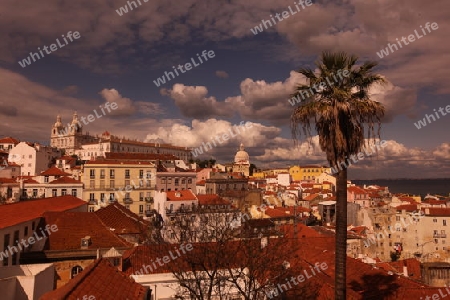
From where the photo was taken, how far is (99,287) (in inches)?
504

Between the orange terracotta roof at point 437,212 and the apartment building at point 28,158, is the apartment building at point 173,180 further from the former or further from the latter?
the apartment building at point 28,158

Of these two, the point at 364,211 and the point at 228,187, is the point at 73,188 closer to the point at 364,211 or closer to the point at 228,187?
the point at 228,187

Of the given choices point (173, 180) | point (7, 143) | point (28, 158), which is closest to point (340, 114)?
point (173, 180)

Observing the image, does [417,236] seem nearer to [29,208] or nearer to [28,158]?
[29,208]

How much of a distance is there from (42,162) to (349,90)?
11084 cm

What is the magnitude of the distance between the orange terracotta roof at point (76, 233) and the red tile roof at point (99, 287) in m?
9.33

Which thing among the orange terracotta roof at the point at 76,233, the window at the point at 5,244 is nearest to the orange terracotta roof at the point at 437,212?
the orange terracotta roof at the point at 76,233

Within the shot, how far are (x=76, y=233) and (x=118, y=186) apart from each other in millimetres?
31965

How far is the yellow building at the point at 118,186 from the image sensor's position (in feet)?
178

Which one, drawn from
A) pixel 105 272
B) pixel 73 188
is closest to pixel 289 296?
pixel 105 272

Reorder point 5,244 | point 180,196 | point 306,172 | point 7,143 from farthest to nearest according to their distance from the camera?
point 306,172
point 7,143
point 180,196
point 5,244

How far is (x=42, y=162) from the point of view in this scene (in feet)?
337

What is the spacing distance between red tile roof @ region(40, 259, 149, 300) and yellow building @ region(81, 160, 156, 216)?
134 feet

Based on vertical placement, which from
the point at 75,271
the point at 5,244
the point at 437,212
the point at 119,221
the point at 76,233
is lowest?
the point at 437,212
